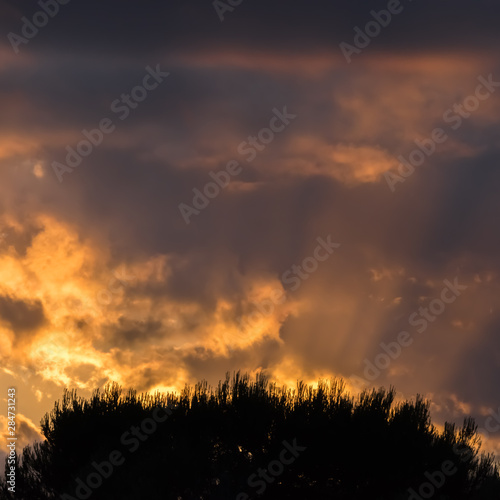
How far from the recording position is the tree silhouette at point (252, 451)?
26.4 metres

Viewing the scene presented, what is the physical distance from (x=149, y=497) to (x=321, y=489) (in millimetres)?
6966

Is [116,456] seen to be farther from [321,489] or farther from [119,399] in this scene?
[321,489]

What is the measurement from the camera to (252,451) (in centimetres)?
2858

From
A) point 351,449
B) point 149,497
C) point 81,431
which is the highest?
point 81,431

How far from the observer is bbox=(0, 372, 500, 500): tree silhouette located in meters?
26.4

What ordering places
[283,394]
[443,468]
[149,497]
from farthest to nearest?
[283,394] → [443,468] → [149,497]

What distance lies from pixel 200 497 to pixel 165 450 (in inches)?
85.1

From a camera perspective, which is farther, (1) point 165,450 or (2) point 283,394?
(2) point 283,394

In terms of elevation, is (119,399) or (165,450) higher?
(119,399)

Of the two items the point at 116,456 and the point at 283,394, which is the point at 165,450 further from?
the point at 283,394

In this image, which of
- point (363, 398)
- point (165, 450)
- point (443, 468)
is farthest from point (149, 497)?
point (443, 468)

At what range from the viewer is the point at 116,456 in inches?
1089

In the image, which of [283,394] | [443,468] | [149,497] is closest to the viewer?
[149,497]

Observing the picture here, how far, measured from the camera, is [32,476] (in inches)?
1190
